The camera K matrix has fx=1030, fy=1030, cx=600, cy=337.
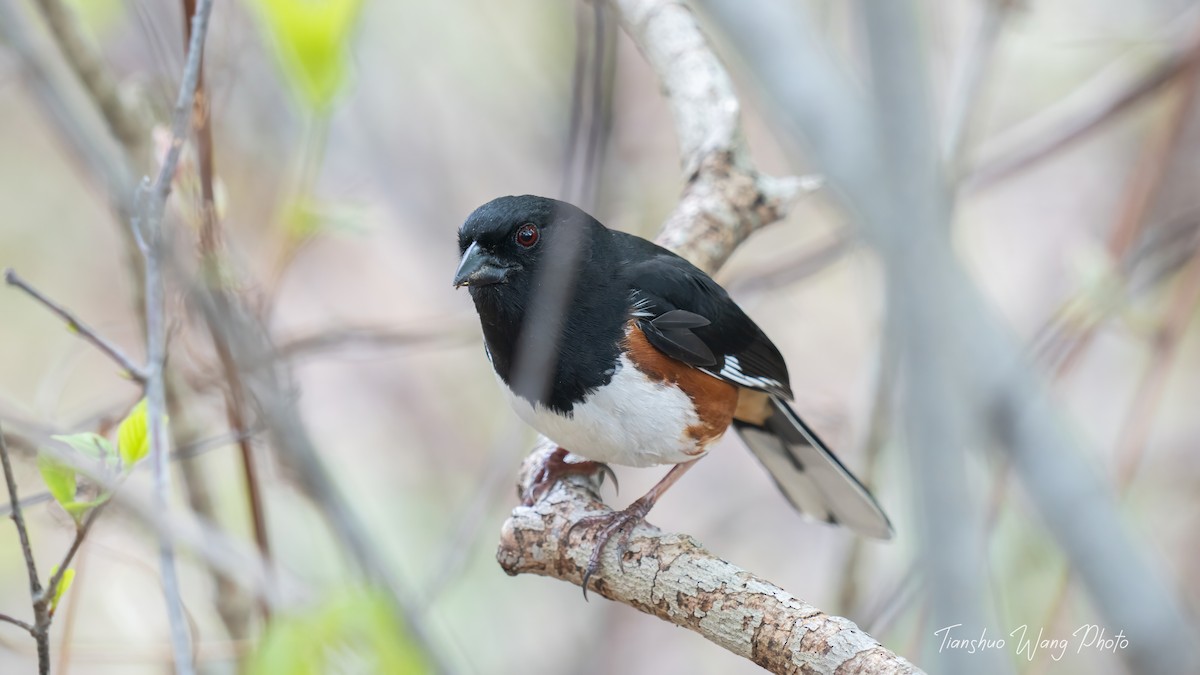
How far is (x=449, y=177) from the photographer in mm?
5703

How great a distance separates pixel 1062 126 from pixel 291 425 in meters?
3.42

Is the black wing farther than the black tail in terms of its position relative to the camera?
No

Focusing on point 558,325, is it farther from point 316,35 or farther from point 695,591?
point 316,35

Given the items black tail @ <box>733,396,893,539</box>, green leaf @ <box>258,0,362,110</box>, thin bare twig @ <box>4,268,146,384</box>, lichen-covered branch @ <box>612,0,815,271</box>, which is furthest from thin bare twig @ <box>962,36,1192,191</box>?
thin bare twig @ <box>4,268,146,384</box>

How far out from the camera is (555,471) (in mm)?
2688

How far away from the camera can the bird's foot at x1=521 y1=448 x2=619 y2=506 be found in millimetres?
2607

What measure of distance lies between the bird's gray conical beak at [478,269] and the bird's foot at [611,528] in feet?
2.08

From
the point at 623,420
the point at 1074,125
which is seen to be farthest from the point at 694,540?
the point at 1074,125

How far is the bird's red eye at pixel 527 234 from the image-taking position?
2.58 metres

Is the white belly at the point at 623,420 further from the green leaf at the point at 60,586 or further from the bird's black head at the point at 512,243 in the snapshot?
A: the green leaf at the point at 60,586

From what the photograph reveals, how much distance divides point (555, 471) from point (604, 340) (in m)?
0.40

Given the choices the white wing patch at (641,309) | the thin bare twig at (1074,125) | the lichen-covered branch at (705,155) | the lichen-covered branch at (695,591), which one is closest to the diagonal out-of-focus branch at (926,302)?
the lichen-covered branch at (695,591)

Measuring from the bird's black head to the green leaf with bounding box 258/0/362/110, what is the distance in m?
0.76

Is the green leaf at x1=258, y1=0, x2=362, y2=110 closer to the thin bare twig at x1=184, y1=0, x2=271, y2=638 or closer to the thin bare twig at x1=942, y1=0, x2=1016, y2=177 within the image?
the thin bare twig at x1=184, y1=0, x2=271, y2=638
